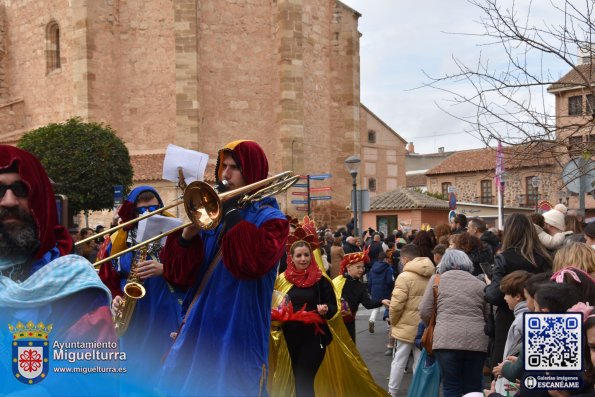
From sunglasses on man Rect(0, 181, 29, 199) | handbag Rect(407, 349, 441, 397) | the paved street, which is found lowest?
the paved street

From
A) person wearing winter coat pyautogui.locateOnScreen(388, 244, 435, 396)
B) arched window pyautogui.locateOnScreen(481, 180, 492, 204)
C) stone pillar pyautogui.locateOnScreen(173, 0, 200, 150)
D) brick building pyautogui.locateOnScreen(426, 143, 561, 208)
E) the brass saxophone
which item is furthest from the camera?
arched window pyautogui.locateOnScreen(481, 180, 492, 204)

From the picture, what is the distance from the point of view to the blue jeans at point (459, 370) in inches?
231

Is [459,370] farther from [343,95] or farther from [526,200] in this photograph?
[526,200]

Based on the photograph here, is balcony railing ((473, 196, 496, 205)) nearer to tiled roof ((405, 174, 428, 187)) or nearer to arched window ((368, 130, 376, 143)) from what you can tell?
arched window ((368, 130, 376, 143))

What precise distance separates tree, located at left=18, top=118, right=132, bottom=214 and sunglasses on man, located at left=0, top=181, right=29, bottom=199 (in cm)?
2054

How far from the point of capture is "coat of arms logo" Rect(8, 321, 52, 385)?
7.33 ft

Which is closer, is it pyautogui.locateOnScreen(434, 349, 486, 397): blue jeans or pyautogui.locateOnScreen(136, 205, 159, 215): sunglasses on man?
Answer: pyautogui.locateOnScreen(136, 205, 159, 215): sunglasses on man

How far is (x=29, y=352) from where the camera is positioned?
2.25 metres

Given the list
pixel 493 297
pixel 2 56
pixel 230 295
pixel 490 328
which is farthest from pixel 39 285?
pixel 2 56

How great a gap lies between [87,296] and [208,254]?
1682mm

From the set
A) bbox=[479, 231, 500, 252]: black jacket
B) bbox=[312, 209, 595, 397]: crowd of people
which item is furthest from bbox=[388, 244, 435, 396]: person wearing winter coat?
bbox=[479, 231, 500, 252]: black jacket

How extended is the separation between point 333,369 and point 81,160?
18.0 metres

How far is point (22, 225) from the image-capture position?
250 cm

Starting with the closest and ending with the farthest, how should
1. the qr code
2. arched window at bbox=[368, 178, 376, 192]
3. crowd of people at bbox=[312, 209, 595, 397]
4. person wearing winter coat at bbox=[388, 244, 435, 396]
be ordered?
the qr code
crowd of people at bbox=[312, 209, 595, 397]
person wearing winter coat at bbox=[388, 244, 435, 396]
arched window at bbox=[368, 178, 376, 192]
